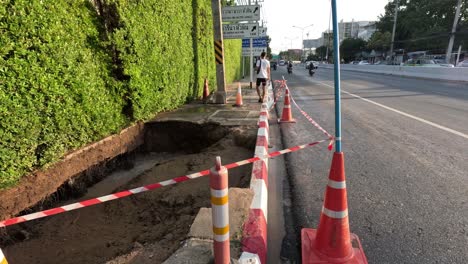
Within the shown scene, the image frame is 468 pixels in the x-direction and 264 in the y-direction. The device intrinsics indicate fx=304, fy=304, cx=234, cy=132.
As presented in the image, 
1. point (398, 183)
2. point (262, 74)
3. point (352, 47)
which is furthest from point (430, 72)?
point (352, 47)

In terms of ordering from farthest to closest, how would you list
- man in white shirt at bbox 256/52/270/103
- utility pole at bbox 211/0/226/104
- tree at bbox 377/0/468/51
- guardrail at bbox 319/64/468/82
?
1. tree at bbox 377/0/468/51
2. guardrail at bbox 319/64/468/82
3. man in white shirt at bbox 256/52/270/103
4. utility pole at bbox 211/0/226/104

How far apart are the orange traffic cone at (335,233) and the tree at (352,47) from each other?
3447 inches

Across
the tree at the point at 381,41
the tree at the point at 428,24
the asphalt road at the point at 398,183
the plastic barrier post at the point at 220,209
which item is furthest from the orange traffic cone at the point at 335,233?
the tree at the point at 381,41

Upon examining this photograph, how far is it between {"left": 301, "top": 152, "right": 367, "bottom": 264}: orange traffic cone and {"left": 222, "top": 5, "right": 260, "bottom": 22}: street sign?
1142 centimetres

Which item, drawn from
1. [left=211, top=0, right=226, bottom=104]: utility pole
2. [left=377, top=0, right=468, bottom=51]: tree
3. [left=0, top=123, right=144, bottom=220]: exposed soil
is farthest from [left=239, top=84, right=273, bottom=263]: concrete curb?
[left=377, top=0, right=468, bottom=51]: tree

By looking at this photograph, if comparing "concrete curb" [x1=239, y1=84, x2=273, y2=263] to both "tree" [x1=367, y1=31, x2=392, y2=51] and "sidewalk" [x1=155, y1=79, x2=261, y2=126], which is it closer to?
"sidewalk" [x1=155, y1=79, x2=261, y2=126]

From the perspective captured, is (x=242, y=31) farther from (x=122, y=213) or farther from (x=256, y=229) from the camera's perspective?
(x=256, y=229)

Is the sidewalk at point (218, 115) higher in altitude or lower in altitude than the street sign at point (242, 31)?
lower

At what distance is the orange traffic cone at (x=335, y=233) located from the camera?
244cm

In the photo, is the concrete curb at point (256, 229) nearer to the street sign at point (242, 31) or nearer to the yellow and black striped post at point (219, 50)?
the yellow and black striped post at point (219, 50)

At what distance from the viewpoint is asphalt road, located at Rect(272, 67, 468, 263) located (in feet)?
9.19

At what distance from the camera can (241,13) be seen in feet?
41.8

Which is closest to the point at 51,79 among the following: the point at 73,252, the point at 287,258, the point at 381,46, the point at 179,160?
the point at 73,252

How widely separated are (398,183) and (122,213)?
374 cm
